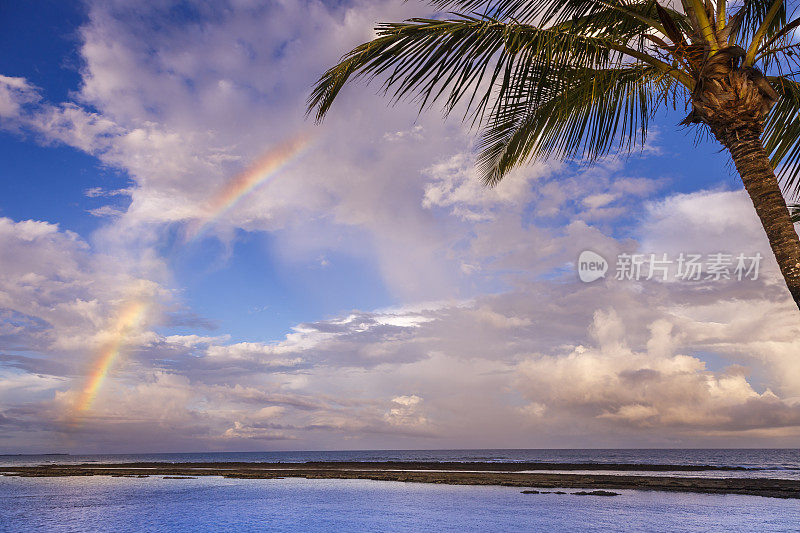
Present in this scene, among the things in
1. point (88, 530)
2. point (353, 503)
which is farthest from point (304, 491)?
point (88, 530)

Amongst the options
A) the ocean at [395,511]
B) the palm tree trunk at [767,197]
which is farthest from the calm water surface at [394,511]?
the palm tree trunk at [767,197]

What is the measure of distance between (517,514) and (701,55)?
1816cm

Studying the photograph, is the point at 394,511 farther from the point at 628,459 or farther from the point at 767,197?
the point at 628,459

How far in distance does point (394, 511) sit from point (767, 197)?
19497mm

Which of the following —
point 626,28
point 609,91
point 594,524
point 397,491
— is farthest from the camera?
point 397,491

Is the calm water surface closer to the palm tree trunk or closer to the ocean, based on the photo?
the ocean

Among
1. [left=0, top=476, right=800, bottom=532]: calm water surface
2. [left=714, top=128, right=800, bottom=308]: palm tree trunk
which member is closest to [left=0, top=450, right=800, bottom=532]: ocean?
[left=0, top=476, right=800, bottom=532]: calm water surface

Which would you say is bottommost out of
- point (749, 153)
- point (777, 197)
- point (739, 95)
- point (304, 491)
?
point (304, 491)

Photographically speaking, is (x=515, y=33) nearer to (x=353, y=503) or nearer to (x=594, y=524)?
(x=594, y=524)

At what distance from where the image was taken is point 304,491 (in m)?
30.6

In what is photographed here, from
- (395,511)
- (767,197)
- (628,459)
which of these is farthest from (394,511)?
(628,459)

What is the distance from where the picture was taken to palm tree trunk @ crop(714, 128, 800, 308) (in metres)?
4.61

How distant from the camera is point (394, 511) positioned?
20812mm

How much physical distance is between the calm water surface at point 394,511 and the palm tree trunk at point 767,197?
550 inches
